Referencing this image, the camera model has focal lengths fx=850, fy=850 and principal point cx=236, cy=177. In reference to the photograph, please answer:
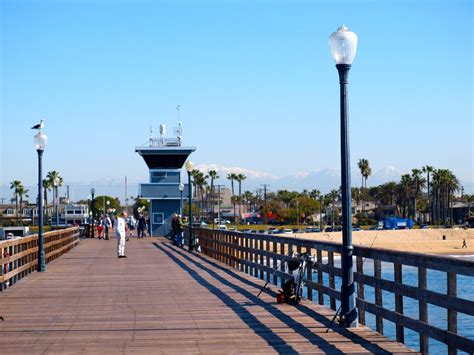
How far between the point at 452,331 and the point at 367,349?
1401 mm

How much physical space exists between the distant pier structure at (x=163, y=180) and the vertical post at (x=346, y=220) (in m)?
45.3

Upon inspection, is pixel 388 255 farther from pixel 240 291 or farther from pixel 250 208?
pixel 250 208

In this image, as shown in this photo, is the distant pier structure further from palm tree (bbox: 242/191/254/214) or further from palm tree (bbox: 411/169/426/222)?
palm tree (bbox: 242/191/254/214)

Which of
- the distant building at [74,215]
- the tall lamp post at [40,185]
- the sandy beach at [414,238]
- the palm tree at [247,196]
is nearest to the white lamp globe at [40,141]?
the tall lamp post at [40,185]

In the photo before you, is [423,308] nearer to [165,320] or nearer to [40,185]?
[165,320]

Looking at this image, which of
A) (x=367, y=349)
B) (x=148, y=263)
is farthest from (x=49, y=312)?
(x=148, y=263)

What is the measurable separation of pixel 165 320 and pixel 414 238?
269 feet

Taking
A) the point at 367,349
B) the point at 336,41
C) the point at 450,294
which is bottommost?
the point at 367,349

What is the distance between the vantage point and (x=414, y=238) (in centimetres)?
9100

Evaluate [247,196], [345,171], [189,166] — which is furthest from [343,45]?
[247,196]

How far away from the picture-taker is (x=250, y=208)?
18662 centimetres

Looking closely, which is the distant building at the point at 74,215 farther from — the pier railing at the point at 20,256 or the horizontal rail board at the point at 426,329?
the horizontal rail board at the point at 426,329

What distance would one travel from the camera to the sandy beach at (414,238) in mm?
80938

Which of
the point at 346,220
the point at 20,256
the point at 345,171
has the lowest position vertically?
the point at 20,256
